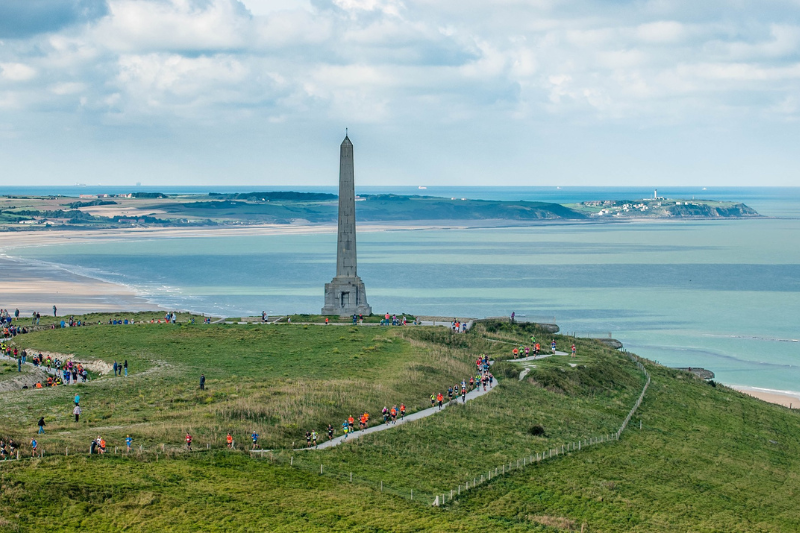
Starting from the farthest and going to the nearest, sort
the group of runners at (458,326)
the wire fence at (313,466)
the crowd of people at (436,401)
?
the group of runners at (458,326) → the crowd of people at (436,401) → the wire fence at (313,466)

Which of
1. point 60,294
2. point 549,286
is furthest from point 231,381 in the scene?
point 549,286

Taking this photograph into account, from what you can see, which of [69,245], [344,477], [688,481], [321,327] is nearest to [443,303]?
[321,327]

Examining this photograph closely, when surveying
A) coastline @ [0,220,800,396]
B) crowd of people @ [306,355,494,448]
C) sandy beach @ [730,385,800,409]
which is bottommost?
sandy beach @ [730,385,800,409]

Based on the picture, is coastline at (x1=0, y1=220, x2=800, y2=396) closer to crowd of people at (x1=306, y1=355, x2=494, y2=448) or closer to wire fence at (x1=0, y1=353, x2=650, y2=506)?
crowd of people at (x1=306, y1=355, x2=494, y2=448)

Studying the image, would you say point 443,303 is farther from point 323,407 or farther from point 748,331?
point 323,407

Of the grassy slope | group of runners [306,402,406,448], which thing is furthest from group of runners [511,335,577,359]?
group of runners [306,402,406,448]

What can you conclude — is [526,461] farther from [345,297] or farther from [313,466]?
[345,297]

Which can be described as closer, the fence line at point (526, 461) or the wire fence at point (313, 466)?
the wire fence at point (313, 466)

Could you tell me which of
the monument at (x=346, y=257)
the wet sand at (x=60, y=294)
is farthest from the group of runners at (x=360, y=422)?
the wet sand at (x=60, y=294)

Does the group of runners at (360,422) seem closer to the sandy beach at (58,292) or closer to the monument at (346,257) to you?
the monument at (346,257)
